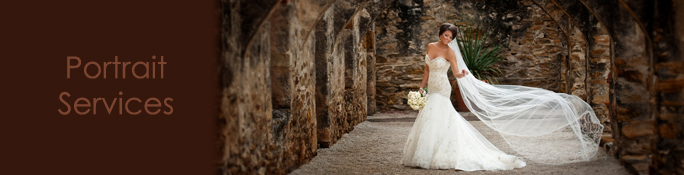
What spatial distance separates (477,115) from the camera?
5.38 meters

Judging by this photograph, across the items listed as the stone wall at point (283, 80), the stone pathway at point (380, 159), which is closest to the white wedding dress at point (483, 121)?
the stone pathway at point (380, 159)

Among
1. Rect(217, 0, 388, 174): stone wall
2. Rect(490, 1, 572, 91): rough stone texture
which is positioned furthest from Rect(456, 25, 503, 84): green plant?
A: Rect(217, 0, 388, 174): stone wall

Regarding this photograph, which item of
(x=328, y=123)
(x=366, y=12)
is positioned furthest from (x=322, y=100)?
(x=366, y=12)

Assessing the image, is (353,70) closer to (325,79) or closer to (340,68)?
(340,68)

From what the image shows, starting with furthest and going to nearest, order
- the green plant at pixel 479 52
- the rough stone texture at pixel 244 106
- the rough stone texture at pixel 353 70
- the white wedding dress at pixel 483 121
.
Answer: the green plant at pixel 479 52 < the rough stone texture at pixel 353 70 < the white wedding dress at pixel 483 121 < the rough stone texture at pixel 244 106

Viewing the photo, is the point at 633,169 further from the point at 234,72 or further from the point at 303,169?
the point at 234,72

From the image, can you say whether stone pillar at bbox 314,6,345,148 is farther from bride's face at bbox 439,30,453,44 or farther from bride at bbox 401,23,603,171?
bride's face at bbox 439,30,453,44

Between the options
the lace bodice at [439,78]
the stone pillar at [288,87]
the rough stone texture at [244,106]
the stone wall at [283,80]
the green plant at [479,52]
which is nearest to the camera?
the rough stone texture at [244,106]

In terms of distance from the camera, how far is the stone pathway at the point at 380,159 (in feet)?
16.1

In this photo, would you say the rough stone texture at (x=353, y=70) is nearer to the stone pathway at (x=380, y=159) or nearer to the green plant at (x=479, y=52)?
the stone pathway at (x=380, y=159)

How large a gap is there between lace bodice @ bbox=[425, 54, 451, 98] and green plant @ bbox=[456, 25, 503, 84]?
5.36 meters

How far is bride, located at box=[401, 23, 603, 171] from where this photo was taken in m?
5.03

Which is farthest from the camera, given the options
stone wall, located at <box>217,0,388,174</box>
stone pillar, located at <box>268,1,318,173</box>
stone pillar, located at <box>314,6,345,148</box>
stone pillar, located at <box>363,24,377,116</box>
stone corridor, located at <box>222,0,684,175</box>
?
stone pillar, located at <box>363,24,377,116</box>

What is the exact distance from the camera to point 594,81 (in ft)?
Answer: 23.4
